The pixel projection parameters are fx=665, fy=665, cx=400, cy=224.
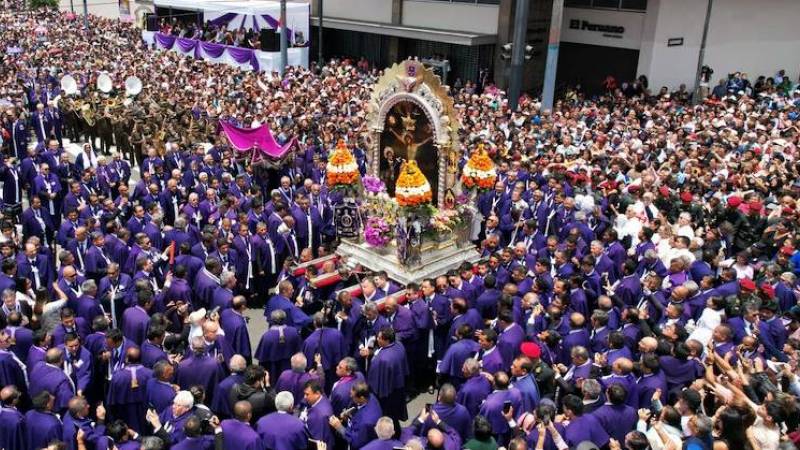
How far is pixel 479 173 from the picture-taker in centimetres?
1164

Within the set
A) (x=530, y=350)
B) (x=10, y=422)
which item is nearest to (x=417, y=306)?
(x=530, y=350)

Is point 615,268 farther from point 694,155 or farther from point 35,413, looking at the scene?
point 35,413

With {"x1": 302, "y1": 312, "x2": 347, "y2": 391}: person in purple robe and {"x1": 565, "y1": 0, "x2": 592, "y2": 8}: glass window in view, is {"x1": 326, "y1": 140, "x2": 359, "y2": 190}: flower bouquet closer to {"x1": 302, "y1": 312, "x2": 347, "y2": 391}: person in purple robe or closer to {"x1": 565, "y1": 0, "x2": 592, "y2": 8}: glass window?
{"x1": 302, "y1": 312, "x2": 347, "y2": 391}: person in purple robe

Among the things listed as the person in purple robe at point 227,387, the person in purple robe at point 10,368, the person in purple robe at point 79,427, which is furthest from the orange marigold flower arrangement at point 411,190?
the person in purple robe at point 79,427

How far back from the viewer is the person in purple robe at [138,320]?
813 cm

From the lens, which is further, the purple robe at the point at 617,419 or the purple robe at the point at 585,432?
the purple robe at the point at 617,419

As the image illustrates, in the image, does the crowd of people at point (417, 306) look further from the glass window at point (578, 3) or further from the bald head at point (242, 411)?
the glass window at point (578, 3)

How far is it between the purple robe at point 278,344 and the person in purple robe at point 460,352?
1842 mm

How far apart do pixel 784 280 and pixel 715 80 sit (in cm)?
1969

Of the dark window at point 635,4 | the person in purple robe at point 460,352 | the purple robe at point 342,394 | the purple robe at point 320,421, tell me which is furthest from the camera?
the dark window at point 635,4

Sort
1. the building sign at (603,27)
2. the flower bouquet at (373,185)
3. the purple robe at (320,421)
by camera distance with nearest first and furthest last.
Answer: the purple robe at (320,421)
the flower bouquet at (373,185)
the building sign at (603,27)

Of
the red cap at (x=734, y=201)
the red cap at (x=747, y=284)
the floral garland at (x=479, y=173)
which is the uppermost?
the floral garland at (x=479, y=173)

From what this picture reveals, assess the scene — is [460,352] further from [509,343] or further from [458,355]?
[509,343]

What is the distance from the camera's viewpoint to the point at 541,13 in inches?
1086
